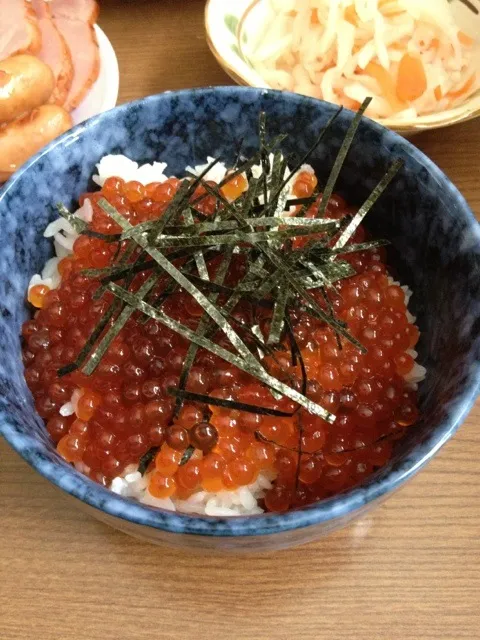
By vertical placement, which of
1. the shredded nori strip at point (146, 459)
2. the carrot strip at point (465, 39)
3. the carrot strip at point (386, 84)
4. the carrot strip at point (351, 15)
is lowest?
the shredded nori strip at point (146, 459)

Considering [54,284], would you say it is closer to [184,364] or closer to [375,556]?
[184,364]

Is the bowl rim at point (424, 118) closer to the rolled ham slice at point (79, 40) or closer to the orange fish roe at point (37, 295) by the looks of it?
the rolled ham slice at point (79, 40)

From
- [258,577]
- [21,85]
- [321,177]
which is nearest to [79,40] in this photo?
[21,85]

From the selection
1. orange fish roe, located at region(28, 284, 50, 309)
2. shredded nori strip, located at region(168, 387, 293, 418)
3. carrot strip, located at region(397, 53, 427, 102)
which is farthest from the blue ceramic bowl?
carrot strip, located at region(397, 53, 427, 102)

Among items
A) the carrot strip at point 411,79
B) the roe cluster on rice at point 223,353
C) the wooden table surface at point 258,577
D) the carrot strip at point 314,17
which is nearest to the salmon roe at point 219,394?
the roe cluster on rice at point 223,353

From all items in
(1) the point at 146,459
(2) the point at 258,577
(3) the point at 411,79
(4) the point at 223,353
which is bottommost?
(2) the point at 258,577

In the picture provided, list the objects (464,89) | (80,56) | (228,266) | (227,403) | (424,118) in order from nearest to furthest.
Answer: (227,403), (228,266), (424,118), (464,89), (80,56)

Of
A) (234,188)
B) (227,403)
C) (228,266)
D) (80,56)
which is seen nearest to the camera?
(227,403)

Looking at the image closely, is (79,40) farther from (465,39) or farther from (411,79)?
(465,39)
